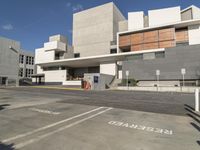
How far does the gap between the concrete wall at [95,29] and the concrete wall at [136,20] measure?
600cm

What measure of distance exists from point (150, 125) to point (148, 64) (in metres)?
25.6

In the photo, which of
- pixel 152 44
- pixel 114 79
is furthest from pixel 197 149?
pixel 152 44

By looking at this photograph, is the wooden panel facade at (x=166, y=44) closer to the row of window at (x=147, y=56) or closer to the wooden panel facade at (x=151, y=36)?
the wooden panel facade at (x=151, y=36)

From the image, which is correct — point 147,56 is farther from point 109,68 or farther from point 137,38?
point 109,68

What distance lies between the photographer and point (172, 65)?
1064 inches

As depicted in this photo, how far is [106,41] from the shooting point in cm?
4272

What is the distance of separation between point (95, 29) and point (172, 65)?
27.0 meters

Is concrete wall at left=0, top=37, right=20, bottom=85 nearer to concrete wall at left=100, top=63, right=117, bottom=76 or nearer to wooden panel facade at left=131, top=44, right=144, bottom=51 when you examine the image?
concrete wall at left=100, top=63, right=117, bottom=76

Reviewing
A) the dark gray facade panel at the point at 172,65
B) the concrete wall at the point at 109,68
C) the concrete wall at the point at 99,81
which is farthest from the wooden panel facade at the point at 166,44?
the concrete wall at the point at 99,81

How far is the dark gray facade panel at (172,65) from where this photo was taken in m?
25.4

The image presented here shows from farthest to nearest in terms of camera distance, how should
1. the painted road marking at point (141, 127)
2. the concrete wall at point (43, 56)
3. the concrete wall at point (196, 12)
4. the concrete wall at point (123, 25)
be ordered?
the concrete wall at point (43, 56), the concrete wall at point (123, 25), the concrete wall at point (196, 12), the painted road marking at point (141, 127)

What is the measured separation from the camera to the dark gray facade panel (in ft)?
83.3

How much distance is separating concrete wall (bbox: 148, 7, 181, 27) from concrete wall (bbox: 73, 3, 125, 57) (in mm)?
11327

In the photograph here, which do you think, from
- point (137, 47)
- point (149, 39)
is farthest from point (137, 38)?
point (149, 39)
